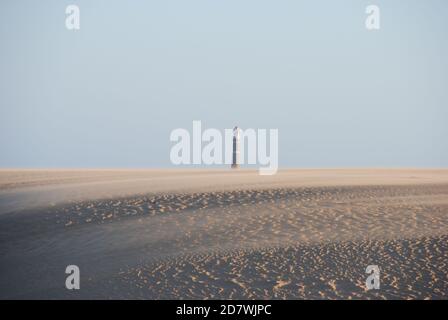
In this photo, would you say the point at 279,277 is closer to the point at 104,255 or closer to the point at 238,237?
the point at 238,237

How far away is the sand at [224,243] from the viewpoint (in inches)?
232

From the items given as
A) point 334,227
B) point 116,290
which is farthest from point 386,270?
point 116,290

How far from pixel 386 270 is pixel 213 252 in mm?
2549

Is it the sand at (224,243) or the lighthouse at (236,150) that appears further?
the lighthouse at (236,150)

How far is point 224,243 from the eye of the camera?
781 cm

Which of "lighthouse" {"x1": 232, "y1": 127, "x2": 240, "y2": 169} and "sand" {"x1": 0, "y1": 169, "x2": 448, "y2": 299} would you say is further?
"lighthouse" {"x1": 232, "y1": 127, "x2": 240, "y2": 169}

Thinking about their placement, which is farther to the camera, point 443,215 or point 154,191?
point 154,191

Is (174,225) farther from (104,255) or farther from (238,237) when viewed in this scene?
(104,255)

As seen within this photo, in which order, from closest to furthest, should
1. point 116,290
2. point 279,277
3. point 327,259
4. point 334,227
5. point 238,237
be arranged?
point 116,290 < point 279,277 < point 327,259 < point 238,237 < point 334,227

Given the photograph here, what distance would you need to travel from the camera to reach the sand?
590 cm

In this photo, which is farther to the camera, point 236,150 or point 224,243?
point 236,150

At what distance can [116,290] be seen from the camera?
229 inches
